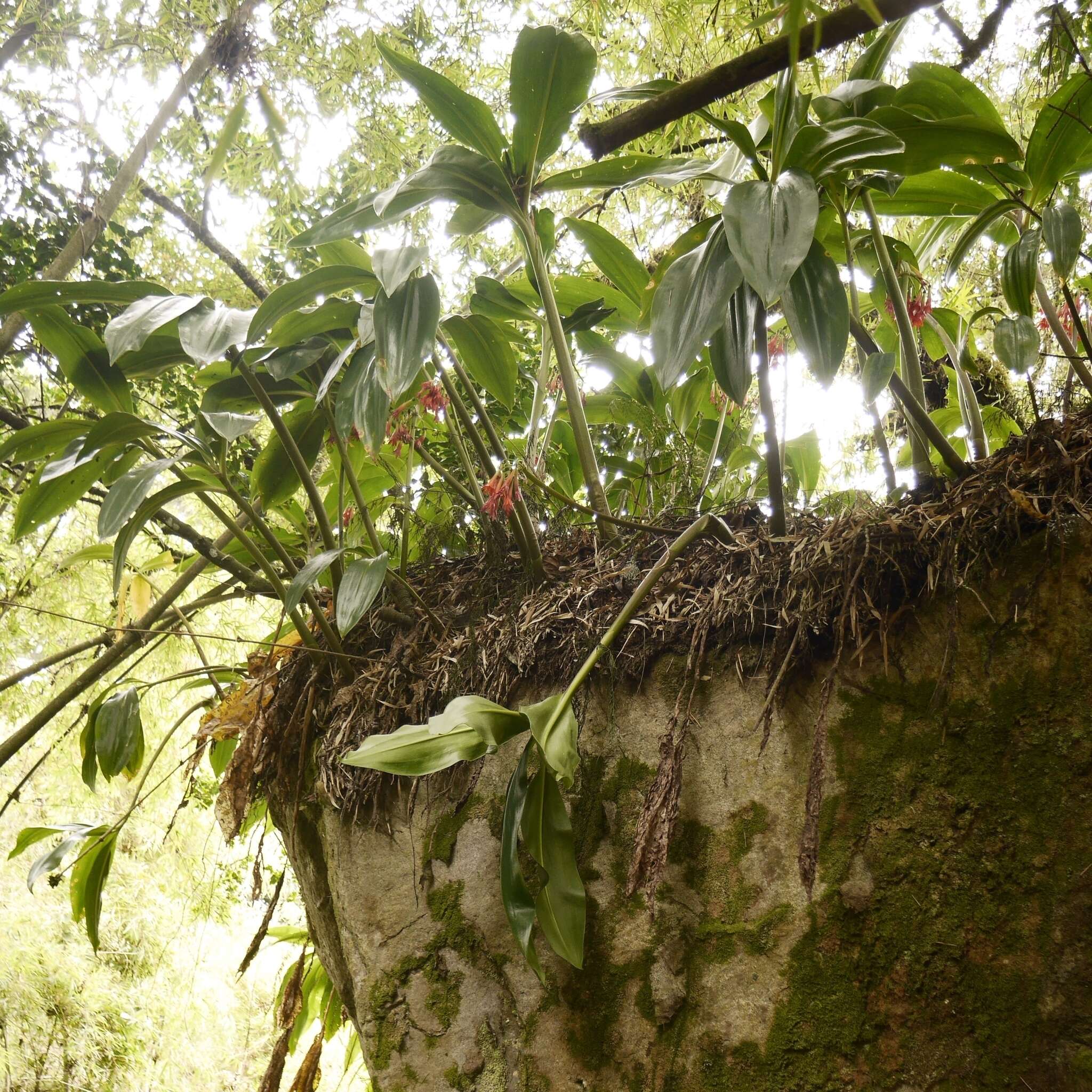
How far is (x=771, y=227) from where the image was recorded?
665 millimetres

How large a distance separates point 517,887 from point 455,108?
774 millimetres

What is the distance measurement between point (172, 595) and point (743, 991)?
3.21ft

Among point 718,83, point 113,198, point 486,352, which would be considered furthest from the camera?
point 113,198

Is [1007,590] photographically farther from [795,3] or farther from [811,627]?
[795,3]

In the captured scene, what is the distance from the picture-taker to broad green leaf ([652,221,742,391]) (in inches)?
28.4

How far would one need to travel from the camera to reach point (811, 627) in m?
0.74

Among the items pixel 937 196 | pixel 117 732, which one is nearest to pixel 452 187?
pixel 937 196

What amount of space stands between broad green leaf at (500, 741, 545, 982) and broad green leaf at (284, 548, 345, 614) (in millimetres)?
331

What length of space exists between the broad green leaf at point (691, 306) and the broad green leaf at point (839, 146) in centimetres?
9

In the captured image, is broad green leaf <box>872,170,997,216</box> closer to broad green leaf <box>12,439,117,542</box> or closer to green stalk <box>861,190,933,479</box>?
green stalk <box>861,190,933,479</box>

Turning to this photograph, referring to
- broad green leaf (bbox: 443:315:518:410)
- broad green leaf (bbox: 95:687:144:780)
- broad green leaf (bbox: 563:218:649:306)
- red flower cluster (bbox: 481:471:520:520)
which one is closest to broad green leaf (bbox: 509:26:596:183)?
broad green leaf (bbox: 563:218:649:306)

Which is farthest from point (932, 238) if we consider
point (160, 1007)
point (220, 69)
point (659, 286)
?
point (160, 1007)

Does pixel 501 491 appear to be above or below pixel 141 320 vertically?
below

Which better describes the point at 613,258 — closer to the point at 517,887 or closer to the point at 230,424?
the point at 230,424
